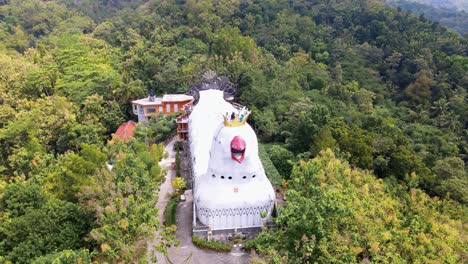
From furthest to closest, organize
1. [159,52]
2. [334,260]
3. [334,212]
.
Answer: [159,52]
[334,212]
[334,260]

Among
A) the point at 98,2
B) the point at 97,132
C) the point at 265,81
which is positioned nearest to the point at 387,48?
the point at 265,81

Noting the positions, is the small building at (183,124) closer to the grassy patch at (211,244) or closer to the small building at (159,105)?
the small building at (159,105)

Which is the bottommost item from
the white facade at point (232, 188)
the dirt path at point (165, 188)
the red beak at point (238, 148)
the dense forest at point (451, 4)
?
the dense forest at point (451, 4)

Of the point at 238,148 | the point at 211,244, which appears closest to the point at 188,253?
the point at 211,244

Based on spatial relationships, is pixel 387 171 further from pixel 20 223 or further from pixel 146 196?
pixel 20 223

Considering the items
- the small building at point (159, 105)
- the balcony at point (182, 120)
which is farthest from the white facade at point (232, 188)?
the small building at point (159, 105)
